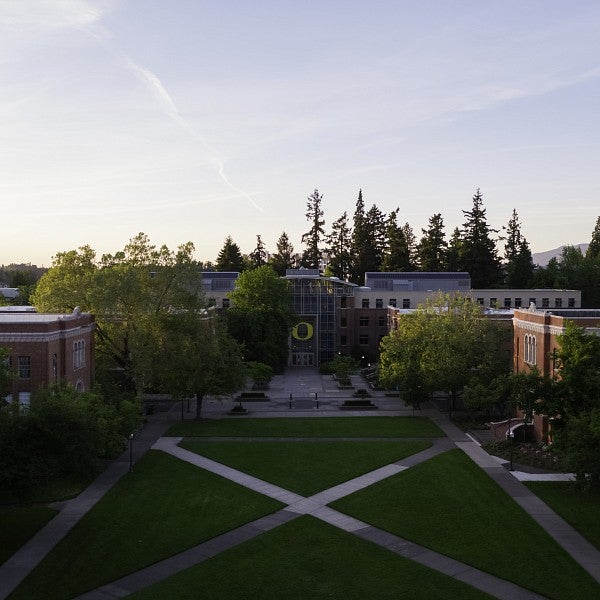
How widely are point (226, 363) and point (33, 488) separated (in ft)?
92.1

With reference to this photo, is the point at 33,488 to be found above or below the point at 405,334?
below

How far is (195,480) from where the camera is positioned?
3562cm

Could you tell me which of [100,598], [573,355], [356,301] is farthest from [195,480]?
[356,301]

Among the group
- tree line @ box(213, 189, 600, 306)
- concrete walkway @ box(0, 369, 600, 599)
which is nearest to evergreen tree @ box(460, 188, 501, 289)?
tree line @ box(213, 189, 600, 306)

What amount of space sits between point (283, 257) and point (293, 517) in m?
98.7

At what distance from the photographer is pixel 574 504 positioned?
3145cm

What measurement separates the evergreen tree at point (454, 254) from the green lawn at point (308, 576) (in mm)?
85037

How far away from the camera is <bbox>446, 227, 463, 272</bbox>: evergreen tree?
352 ft

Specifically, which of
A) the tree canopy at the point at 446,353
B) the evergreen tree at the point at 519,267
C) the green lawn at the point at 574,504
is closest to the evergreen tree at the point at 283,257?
the evergreen tree at the point at 519,267

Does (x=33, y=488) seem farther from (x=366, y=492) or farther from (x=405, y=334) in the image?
(x=405, y=334)

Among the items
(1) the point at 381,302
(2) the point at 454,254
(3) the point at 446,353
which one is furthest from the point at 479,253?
(3) the point at 446,353

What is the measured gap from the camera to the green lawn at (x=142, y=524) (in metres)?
23.3

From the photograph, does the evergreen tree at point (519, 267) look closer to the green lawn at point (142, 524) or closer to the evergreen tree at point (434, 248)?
the evergreen tree at point (434, 248)

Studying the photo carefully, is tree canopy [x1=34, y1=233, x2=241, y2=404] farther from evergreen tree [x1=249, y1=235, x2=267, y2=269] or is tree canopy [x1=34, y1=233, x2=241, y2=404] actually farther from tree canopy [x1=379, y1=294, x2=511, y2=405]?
evergreen tree [x1=249, y1=235, x2=267, y2=269]
